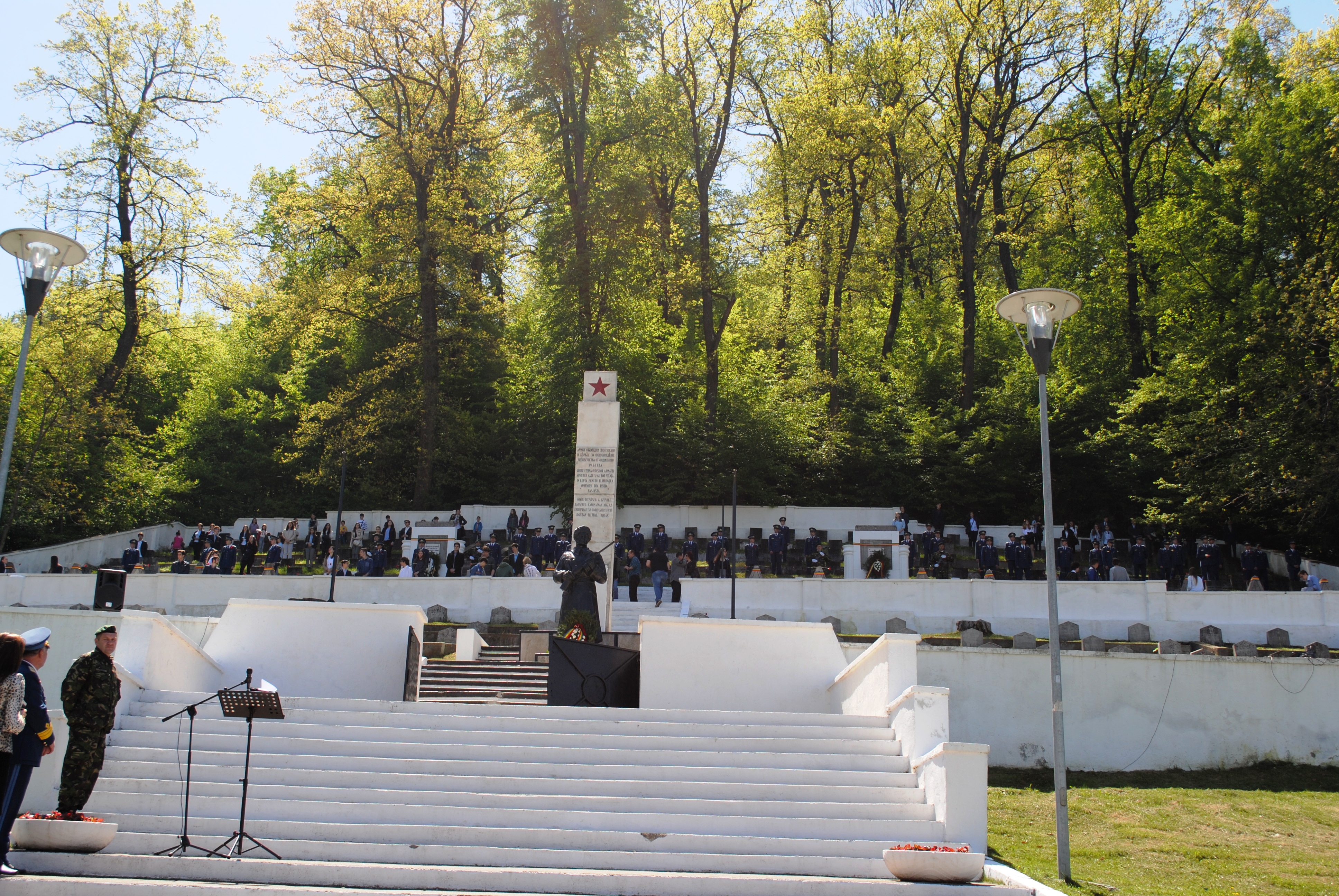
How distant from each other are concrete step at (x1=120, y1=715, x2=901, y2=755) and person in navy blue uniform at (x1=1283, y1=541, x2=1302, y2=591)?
17.4 m

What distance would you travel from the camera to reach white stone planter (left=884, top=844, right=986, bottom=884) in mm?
8133

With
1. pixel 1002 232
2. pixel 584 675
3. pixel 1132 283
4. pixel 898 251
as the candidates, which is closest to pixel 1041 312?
pixel 584 675

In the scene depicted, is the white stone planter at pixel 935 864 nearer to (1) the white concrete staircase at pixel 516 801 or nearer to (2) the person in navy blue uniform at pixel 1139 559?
(1) the white concrete staircase at pixel 516 801

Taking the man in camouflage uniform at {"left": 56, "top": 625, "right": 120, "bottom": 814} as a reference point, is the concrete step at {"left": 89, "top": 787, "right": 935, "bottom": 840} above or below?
below

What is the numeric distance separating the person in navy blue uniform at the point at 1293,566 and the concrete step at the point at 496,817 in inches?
737

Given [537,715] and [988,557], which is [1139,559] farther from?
[537,715]

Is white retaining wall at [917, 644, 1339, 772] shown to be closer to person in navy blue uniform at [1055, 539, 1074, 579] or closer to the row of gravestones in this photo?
the row of gravestones

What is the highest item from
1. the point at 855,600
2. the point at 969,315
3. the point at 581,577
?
the point at 969,315

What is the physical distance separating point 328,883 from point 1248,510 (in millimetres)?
25887

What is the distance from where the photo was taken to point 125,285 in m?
34.2

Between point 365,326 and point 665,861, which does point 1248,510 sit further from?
point 365,326

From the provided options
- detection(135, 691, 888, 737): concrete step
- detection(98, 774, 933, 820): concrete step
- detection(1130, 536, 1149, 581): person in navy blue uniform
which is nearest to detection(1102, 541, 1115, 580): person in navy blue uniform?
detection(1130, 536, 1149, 581): person in navy blue uniform

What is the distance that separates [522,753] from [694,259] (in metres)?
27.6

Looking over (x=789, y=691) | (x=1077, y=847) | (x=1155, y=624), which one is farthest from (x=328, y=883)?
(x=1155, y=624)
